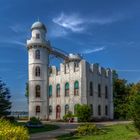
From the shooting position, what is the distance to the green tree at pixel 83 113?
59075 mm

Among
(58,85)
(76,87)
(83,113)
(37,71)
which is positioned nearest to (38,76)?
(37,71)

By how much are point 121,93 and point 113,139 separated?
2056 inches

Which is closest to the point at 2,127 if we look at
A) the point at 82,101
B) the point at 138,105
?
the point at 138,105

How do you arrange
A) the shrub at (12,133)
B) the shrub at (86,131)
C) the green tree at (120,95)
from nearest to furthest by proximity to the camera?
the shrub at (12,133) → the shrub at (86,131) → the green tree at (120,95)

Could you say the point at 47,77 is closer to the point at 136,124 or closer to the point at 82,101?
the point at 82,101

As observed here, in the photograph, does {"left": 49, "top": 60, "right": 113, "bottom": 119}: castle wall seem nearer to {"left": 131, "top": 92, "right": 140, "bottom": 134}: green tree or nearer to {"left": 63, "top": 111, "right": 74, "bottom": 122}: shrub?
{"left": 63, "top": 111, "right": 74, "bottom": 122}: shrub

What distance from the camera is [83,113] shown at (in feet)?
194

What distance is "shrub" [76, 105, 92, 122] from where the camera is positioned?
5908 centimetres

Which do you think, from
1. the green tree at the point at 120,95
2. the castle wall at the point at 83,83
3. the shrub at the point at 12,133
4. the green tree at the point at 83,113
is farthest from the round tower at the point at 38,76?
the shrub at the point at 12,133

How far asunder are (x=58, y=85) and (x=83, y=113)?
33.5ft

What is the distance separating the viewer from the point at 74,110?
63312 mm

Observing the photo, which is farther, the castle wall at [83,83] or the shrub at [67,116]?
the castle wall at [83,83]

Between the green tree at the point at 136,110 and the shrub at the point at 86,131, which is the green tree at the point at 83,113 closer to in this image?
the shrub at the point at 86,131

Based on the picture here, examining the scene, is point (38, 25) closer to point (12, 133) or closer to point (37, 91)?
point (37, 91)
